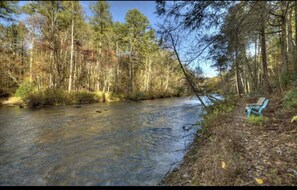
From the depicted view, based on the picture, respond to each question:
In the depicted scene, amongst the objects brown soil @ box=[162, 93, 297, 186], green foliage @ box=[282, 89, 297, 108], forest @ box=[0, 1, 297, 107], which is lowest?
brown soil @ box=[162, 93, 297, 186]

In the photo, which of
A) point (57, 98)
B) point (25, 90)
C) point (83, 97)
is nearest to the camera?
point (57, 98)

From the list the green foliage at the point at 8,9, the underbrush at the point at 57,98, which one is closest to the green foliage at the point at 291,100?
the underbrush at the point at 57,98

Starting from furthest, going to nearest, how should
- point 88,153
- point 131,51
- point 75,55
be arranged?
point 131,51 → point 75,55 → point 88,153

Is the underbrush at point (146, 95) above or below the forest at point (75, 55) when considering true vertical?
below

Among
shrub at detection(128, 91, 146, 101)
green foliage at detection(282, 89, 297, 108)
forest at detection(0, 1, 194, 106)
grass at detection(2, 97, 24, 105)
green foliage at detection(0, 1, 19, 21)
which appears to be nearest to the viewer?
green foliage at detection(282, 89, 297, 108)

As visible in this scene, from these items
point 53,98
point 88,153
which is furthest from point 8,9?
point 88,153

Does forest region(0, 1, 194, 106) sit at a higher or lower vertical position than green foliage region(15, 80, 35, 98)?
higher

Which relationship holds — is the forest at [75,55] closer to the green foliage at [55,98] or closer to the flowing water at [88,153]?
the green foliage at [55,98]

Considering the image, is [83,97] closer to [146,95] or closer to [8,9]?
[8,9]

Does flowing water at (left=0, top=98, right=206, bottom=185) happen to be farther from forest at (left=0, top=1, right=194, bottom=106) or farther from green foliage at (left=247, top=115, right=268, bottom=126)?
forest at (left=0, top=1, right=194, bottom=106)

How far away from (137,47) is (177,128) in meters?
22.8

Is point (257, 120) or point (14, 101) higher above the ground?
Answer: point (14, 101)

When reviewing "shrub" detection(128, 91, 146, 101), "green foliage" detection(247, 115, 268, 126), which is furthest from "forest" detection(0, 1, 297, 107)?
"green foliage" detection(247, 115, 268, 126)

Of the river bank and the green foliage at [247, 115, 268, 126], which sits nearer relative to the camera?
the green foliage at [247, 115, 268, 126]
